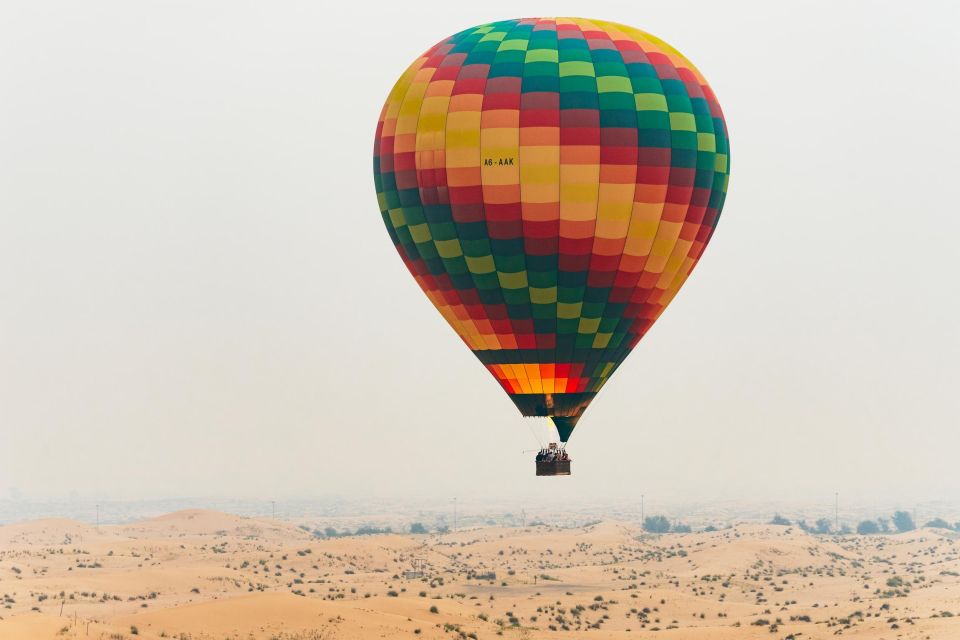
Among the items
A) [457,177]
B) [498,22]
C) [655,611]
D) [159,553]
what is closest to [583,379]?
[457,177]

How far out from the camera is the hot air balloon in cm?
4894

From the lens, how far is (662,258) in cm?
5122

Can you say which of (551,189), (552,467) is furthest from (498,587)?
(551,189)

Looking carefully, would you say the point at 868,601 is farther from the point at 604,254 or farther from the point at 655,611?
the point at 604,254

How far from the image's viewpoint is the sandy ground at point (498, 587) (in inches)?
2842

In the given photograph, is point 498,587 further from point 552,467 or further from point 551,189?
point 551,189

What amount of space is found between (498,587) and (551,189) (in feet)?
179

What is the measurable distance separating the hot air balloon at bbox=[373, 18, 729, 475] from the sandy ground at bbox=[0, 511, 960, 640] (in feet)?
77.4

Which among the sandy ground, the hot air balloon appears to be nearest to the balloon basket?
the hot air balloon

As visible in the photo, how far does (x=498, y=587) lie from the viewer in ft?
325

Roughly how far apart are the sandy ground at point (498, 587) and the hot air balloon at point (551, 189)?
23.6m

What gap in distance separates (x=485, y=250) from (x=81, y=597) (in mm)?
51510

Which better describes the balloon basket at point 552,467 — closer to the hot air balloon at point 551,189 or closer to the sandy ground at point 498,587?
the hot air balloon at point 551,189

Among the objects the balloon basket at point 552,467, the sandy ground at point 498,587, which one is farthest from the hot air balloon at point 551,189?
the sandy ground at point 498,587
